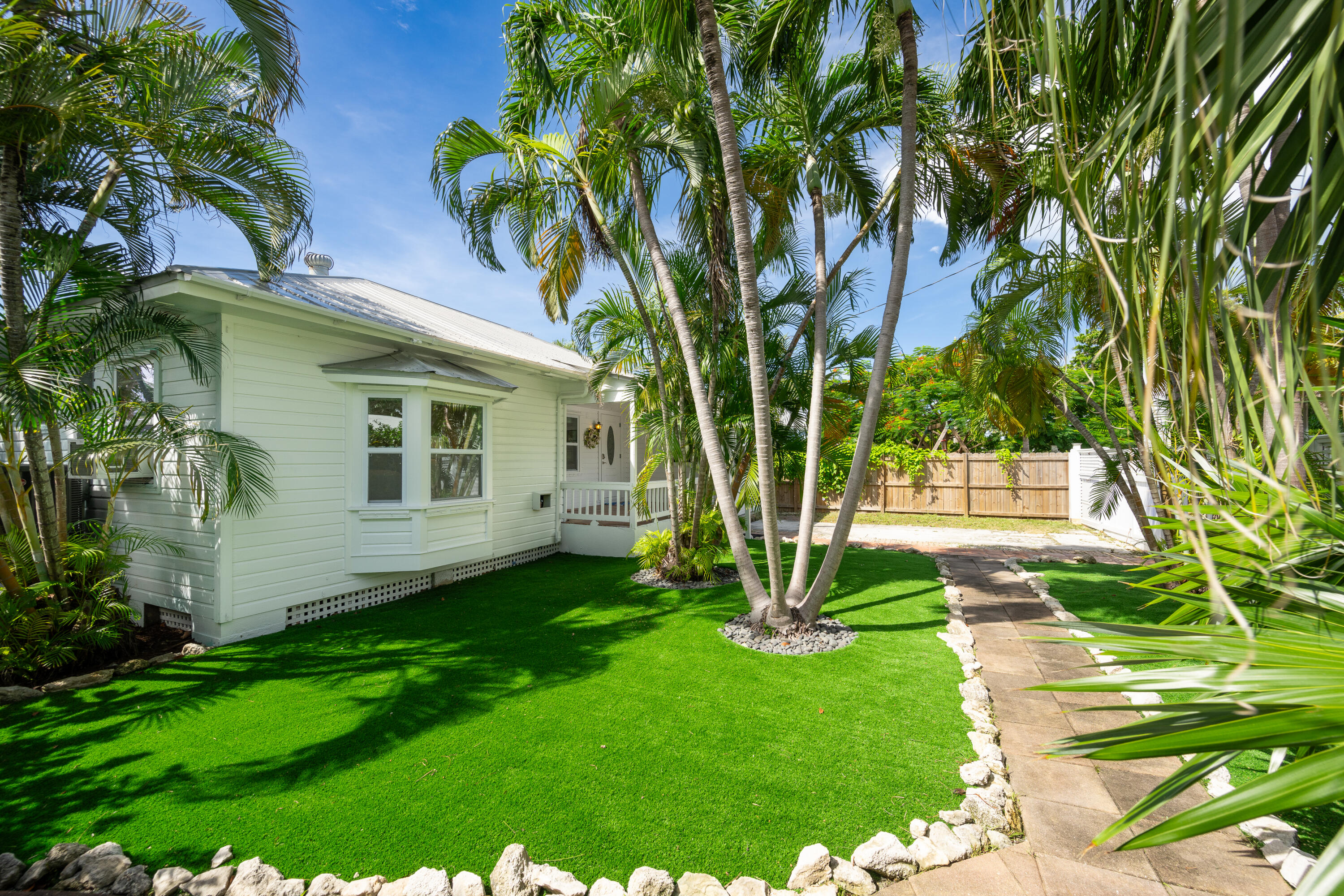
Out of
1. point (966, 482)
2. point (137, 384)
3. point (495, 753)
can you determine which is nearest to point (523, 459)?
point (137, 384)

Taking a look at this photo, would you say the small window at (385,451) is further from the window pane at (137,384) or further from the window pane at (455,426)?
the window pane at (137,384)

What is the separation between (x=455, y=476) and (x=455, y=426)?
66cm

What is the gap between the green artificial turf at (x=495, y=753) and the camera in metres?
2.53

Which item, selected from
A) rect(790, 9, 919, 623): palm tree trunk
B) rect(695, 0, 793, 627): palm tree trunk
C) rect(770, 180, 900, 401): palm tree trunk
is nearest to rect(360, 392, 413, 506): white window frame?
rect(695, 0, 793, 627): palm tree trunk

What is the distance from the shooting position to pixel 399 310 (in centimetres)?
812

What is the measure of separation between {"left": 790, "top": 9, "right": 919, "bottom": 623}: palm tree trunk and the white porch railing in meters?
4.46

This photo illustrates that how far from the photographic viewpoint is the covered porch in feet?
30.5

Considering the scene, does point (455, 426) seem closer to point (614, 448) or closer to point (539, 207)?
point (539, 207)

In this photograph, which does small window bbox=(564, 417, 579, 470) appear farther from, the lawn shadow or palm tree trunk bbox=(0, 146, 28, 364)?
palm tree trunk bbox=(0, 146, 28, 364)

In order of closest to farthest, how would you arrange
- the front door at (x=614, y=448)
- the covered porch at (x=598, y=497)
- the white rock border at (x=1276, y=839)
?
the white rock border at (x=1276, y=839) → the covered porch at (x=598, y=497) → the front door at (x=614, y=448)

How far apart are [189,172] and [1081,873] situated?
7.53m

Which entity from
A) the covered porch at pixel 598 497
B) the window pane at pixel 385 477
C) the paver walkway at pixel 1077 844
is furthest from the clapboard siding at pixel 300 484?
the paver walkway at pixel 1077 844

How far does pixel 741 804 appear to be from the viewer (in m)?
2.75

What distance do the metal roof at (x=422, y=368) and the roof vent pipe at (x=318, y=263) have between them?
4.00 m
